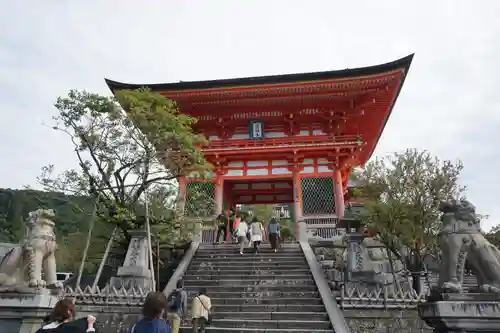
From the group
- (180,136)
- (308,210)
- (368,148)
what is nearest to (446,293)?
(180,136)

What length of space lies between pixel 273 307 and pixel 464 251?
5473 millimetres

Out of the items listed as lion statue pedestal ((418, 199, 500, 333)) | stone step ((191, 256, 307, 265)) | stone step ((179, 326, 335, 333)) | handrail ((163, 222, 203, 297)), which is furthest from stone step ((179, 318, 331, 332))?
stone step ((191, 256, 307, 265))

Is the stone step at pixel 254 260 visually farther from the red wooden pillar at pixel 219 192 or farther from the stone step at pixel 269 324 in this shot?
the red wooden pillar at pixel 219 192

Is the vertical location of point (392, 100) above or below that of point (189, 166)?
above

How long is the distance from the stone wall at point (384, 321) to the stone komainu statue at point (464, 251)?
3631 millimetres

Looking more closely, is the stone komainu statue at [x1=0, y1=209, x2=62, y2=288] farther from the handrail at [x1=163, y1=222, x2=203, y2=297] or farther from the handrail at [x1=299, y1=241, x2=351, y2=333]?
the handrail at [x1=299, y1=241, x2=351, y2=333]

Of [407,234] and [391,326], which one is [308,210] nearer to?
[407,234]

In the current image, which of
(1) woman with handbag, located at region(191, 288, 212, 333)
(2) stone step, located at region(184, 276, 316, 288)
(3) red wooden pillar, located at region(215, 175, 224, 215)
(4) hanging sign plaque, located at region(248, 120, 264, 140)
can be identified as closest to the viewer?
(1) woman with handbag, located at region(191, 288, 212, 333)

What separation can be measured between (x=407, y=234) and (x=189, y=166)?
797 cm

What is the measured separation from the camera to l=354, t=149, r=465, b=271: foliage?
1255 centimetres

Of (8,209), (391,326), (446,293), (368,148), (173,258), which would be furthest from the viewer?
(8,209)

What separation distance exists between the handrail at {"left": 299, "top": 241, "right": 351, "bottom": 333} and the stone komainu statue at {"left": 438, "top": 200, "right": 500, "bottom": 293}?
3.26 meters

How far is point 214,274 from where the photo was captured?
41.2ft

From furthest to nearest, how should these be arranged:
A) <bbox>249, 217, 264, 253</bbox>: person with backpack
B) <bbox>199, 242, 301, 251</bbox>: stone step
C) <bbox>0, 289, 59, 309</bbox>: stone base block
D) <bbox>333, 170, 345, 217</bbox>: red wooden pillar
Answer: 1. <bbox>333, 170, 345, 217</bbox>: red wooden pillar
2. <bbox>199, 242, 301, 251</bbox>: stone step
3. <bbox>249, 217, 264, 253</bbox>: person with backpack
4. <bbox>0, 289, 59, 309</bbox>: stone base block
